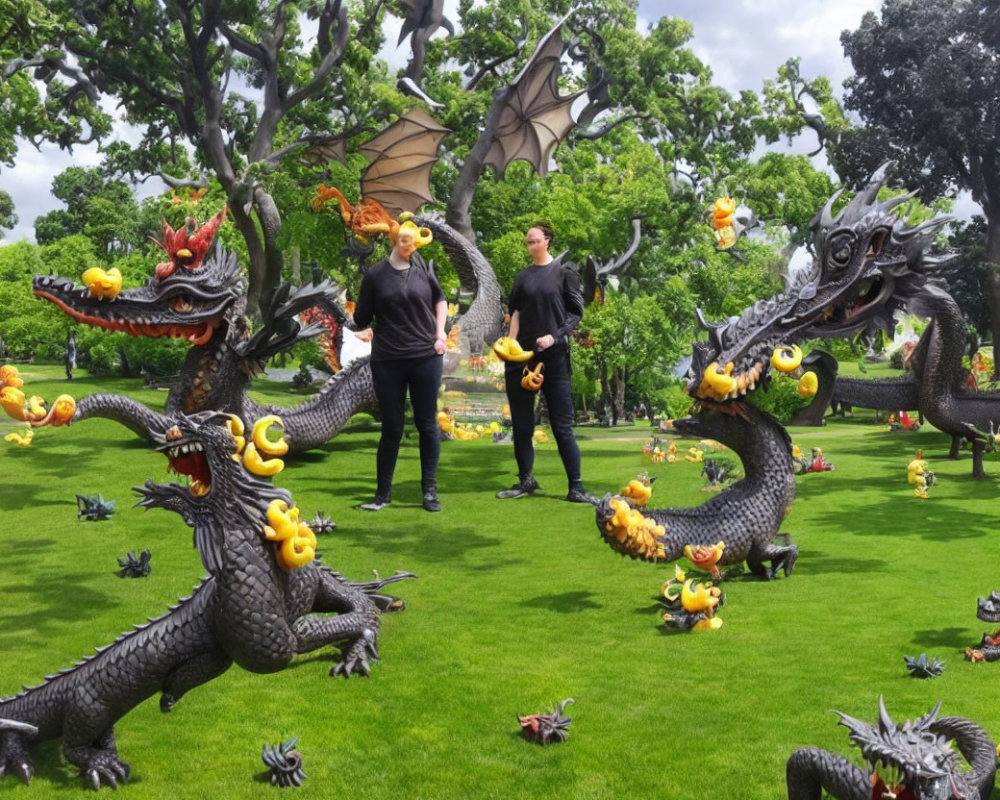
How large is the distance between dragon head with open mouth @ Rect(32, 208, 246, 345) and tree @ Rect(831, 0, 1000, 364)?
1779 cm

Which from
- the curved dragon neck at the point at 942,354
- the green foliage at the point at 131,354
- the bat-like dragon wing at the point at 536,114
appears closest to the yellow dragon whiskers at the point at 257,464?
the curved dragon neck at the point at 942,354

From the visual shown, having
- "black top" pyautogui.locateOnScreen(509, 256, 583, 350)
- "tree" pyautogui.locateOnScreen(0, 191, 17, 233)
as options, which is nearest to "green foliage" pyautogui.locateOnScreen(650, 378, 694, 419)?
"black top" pyautogui.locateOnScreen(509, 256, 583, 350)

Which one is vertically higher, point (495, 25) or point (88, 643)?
point (495, 25)

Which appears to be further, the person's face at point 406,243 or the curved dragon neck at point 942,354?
the curved dragon neck at point 942,354

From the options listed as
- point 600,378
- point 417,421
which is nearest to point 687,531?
point 417,421

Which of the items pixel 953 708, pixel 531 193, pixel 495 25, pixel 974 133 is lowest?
pixel 953 708

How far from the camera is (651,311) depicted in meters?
14.6

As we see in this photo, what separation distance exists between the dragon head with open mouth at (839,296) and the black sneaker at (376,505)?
255cm

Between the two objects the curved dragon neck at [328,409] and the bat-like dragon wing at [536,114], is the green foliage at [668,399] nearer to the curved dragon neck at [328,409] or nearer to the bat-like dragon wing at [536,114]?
the bat-like dragon wing at [536,114]

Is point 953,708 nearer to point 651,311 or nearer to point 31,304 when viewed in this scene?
point 651,311

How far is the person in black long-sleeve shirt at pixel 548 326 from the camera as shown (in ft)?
21.4

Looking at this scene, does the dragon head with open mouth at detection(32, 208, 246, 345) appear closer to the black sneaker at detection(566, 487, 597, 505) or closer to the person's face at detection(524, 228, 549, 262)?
the person's face at detection(524, 228, 549, 262)

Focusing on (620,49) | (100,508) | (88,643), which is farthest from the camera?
(620,49)

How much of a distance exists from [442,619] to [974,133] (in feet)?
66.9
